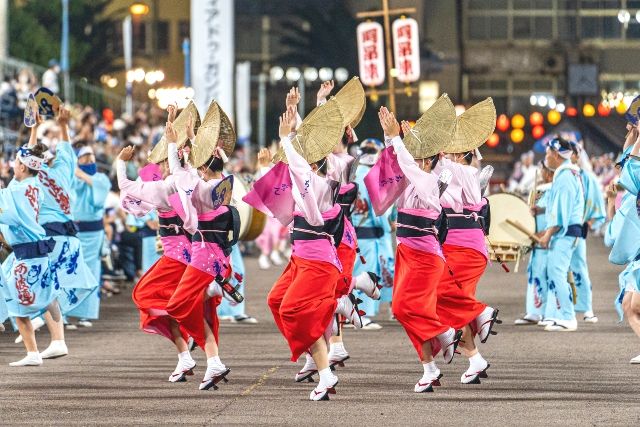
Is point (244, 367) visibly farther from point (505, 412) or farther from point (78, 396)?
point (505, 412)

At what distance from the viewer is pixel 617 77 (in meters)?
79.1

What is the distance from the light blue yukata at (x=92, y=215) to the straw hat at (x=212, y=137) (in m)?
5.57

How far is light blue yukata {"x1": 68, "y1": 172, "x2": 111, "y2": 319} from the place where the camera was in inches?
695

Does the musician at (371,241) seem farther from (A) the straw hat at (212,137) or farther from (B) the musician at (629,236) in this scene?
(A) the straw hat at (212,137)

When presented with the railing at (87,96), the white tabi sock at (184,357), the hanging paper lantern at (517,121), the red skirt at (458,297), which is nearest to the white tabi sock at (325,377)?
the red skirt at (458,297)

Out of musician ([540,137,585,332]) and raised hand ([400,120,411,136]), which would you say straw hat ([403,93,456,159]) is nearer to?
raised hand ([400,120,411,136])

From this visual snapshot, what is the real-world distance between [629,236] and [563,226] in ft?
13.7

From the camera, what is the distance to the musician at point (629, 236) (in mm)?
12008

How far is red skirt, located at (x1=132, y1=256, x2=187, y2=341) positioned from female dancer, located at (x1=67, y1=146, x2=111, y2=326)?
501 centimetres

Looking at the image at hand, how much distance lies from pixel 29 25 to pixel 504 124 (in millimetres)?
12049

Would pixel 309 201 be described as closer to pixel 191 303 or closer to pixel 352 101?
pixel 191 303

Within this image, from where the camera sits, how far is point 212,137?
11.9 meters

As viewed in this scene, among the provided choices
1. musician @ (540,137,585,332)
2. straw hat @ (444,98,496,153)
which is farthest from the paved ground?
straw hat @ (444,98,496,153)

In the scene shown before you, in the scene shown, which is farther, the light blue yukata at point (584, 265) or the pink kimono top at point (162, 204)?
the light blue yukata at point (584, 265)
